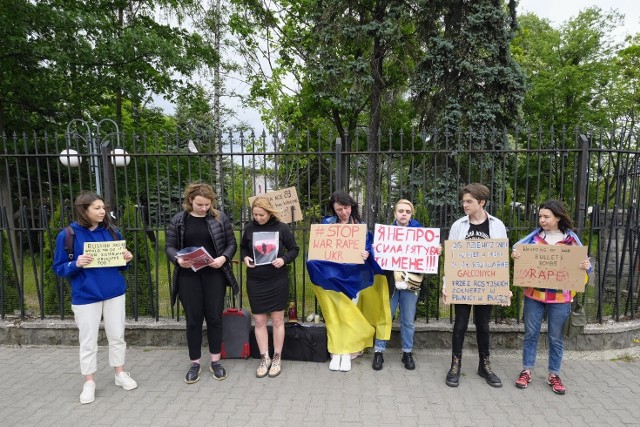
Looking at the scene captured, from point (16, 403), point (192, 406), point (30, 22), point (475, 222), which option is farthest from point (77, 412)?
point (30, 22)

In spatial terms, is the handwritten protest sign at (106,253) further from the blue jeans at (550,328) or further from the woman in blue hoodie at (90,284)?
the blue jeans at (550,328)

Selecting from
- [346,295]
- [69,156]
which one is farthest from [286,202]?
[69,156]

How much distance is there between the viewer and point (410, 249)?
12.6ft

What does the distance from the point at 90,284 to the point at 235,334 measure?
1.54 meters

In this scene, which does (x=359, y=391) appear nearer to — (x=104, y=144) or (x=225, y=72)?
(x=104, y=144)

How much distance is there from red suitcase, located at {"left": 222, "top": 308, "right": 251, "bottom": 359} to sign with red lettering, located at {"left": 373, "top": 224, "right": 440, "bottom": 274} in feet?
5.25

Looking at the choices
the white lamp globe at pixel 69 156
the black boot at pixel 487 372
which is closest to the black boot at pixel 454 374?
the black boot at pixel 487 372

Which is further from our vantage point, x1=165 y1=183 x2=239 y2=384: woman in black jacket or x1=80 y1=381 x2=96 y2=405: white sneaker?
x1=165 y1=183 x2=239 y2=384: woman in black jacket

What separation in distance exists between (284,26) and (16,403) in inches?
659

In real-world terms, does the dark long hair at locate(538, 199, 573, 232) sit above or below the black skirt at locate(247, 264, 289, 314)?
above

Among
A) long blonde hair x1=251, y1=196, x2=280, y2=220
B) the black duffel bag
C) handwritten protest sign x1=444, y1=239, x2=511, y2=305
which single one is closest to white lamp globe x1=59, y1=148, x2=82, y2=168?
long blonde hair x1=251, y1=196, x2=280, y2=220

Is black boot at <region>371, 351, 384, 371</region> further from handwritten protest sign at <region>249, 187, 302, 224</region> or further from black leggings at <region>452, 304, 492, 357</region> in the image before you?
handwritten protest sign at <region>249, 187, 302, 224</region>

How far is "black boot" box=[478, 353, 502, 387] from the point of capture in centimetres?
371

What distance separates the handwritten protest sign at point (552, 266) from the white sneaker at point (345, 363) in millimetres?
1813
